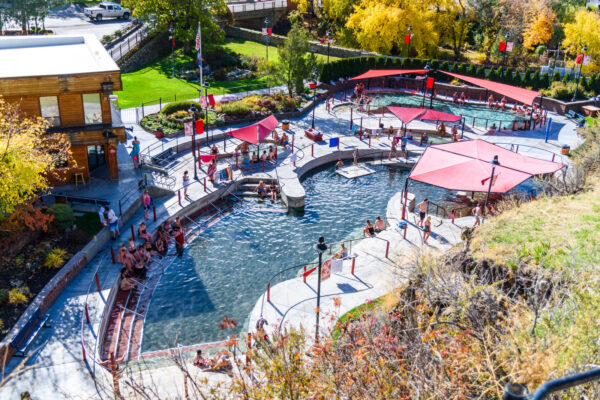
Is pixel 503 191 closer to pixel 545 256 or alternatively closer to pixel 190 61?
pixel 545 256

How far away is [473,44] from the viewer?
66188 millimetres

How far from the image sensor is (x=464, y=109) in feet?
157

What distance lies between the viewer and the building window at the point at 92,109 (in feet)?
92.0

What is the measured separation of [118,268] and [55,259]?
95.9 inches

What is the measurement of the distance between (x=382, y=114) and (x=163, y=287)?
2778 centimetres

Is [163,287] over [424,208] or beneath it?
beneath

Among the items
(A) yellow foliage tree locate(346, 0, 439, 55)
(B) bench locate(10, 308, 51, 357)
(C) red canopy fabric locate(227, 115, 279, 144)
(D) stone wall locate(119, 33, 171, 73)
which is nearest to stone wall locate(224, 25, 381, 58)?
(A) yellow foliage tree locate(346, 0, 439, 55)

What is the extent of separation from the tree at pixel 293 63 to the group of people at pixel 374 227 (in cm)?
2172

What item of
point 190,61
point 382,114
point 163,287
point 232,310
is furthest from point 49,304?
point 190,61

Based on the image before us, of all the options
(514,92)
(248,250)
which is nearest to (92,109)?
(248,250)

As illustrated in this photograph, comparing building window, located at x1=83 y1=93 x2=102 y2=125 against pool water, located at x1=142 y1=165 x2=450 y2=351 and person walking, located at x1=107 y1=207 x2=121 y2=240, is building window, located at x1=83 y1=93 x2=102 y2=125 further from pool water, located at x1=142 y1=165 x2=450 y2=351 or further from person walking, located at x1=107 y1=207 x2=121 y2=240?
pool water, located at x1=142 y1=165 x2=450 y2=351

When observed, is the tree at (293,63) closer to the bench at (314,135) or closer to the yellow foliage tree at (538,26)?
the bench at (314,135)

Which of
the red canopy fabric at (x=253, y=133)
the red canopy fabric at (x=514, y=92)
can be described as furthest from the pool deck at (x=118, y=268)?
the red canopy fabric at (x=514, y=92)

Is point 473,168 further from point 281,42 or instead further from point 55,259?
point 281,42
